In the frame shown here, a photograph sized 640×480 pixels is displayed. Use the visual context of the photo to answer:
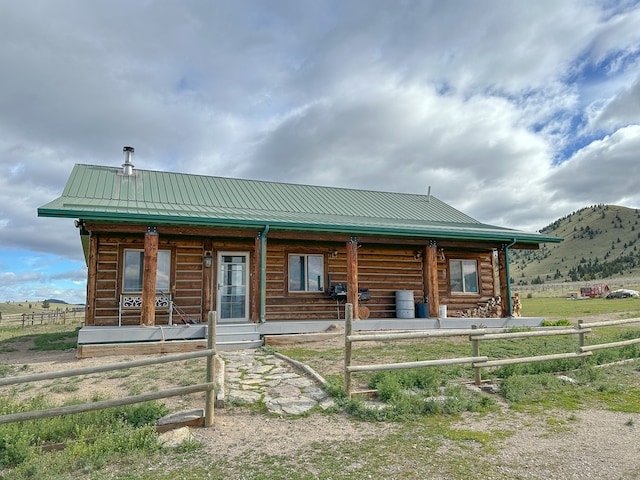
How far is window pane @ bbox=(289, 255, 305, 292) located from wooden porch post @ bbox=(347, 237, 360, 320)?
1.99 m

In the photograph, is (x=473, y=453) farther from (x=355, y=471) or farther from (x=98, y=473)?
(x=98, y=473)

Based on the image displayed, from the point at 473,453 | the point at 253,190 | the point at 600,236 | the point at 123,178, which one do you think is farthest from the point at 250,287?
the point at 600,236

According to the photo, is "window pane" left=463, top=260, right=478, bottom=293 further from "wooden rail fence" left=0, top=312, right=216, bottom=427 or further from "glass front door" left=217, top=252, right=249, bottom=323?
"wooden rail fence" left=0, top=312, right=216, bottom=427

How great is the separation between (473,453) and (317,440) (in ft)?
5.55

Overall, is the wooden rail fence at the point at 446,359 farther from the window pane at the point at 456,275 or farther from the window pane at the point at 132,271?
the window pane at the point at 132,271

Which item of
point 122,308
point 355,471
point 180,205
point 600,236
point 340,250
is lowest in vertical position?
point 355,471

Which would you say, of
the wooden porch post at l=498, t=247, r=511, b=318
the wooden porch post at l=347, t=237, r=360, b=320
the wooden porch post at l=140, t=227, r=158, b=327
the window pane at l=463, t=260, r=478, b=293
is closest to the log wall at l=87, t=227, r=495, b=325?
the window pane at l=463, t=260, r=478, b=293

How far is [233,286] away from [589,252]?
105433 mm

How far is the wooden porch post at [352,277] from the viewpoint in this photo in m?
13.0

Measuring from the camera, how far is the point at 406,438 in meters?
5.07

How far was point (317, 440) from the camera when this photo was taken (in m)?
5.04

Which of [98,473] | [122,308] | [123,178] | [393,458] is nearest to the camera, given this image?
[98,473]

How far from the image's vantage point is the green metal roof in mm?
11500

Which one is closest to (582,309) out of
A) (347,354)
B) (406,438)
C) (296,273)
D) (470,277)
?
(470,277)
